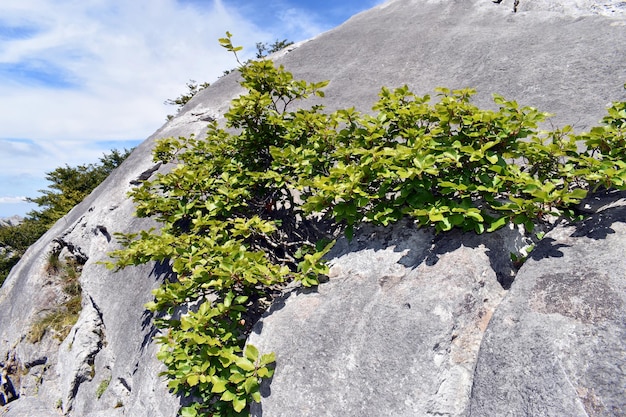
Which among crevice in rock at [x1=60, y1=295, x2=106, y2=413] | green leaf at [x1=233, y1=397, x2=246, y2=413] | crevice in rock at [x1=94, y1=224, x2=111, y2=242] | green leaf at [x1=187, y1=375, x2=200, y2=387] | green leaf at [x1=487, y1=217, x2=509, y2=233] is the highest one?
crevice in rock at [x1=94, y1=224, x2=111, y2=242]

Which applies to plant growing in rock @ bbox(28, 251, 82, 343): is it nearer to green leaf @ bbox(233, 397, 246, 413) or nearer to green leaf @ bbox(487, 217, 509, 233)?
green leaf @ bbox(233, 397, 246, 413)

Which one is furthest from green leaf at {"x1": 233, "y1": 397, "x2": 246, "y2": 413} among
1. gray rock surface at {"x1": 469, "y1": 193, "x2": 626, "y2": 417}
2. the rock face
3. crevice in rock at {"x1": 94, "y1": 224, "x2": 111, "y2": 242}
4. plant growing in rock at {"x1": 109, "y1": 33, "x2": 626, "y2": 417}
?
crevice in rock at {"x1": 94, "y1": 224, "x2": 111, "y2": 242}

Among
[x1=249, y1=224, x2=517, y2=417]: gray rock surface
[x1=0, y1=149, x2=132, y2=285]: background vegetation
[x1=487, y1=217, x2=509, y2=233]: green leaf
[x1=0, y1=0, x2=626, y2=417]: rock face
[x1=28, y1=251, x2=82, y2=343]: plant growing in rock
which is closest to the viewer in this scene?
[x1=0, y1=0, x2=626, y2=417]: rock face

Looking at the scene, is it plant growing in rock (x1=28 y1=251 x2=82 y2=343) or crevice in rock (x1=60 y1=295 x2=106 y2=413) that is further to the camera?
plant growing in rock (x1=28 y1=251 x2=82 y2=343)

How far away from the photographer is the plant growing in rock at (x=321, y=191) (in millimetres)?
2703

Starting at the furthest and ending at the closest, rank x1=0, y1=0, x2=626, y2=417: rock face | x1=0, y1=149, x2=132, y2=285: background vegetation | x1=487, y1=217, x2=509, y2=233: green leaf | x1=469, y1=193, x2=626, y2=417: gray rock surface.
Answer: x1=0, y1=149, x2=132, y2=285: background vegetation < x1=487, y1=217, x2=509, y2=233: green leaf < x1=0, y1=0, x2=626, y2=417: rock face < x1=469, y1=193, x2=626, y2=417: gray rock surface

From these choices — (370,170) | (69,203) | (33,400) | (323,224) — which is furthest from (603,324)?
(69,203)

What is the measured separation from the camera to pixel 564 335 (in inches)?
82.0

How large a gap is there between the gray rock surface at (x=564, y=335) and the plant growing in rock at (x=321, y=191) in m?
0.32

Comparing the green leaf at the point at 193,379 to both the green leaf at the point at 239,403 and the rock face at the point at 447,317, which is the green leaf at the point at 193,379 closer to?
the green leaf at the point at 239,403

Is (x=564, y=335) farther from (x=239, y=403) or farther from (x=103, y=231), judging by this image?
(x=103, y=231)

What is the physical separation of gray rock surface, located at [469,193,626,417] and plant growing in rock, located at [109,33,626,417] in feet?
1.07

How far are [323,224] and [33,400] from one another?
6.44 metres

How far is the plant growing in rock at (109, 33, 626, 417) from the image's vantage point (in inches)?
106
